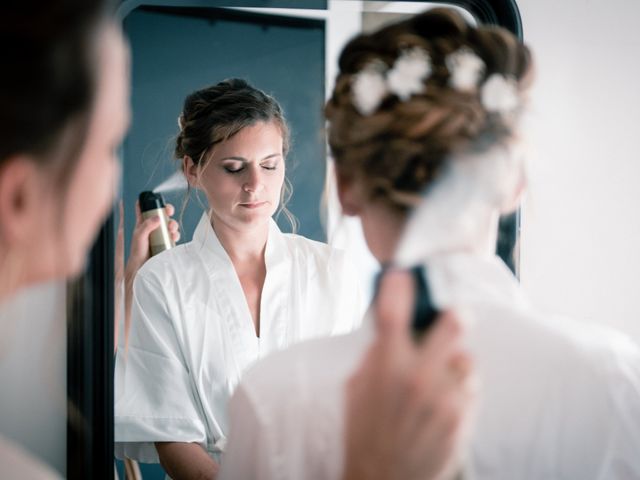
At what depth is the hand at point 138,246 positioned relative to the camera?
0.93 m

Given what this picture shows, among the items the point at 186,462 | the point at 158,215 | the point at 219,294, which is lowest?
the point at 186,462

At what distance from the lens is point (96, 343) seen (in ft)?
3.08

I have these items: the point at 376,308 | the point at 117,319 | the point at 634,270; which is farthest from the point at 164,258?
the point at 634,270

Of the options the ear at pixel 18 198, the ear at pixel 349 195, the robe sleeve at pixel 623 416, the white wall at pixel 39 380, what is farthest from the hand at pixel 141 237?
the robe sleeve at pixel 623 416

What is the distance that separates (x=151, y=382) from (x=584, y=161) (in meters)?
0.70

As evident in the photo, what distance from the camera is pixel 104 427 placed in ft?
3.10

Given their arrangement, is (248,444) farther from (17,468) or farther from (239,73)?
(239,73)

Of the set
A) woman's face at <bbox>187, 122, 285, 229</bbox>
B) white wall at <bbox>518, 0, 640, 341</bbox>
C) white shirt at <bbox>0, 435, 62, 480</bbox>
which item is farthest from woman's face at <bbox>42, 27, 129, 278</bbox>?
white wall at <bbox>518, 0, 640, 341</bbox>

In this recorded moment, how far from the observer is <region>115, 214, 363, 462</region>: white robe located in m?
0.92

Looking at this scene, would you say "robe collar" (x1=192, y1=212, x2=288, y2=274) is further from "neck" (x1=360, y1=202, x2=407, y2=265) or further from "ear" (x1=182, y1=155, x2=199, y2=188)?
"neck" (x1=360, y1=202, x2=407, y2=265)

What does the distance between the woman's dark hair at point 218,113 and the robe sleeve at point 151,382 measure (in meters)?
0.19

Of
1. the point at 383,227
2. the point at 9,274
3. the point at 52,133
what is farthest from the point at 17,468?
the point at 383,227

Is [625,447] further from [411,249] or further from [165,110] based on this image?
[165,110]

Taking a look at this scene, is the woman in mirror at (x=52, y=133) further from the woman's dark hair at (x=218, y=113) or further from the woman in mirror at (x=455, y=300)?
the woman's dark hair at (x=218, y=113)
